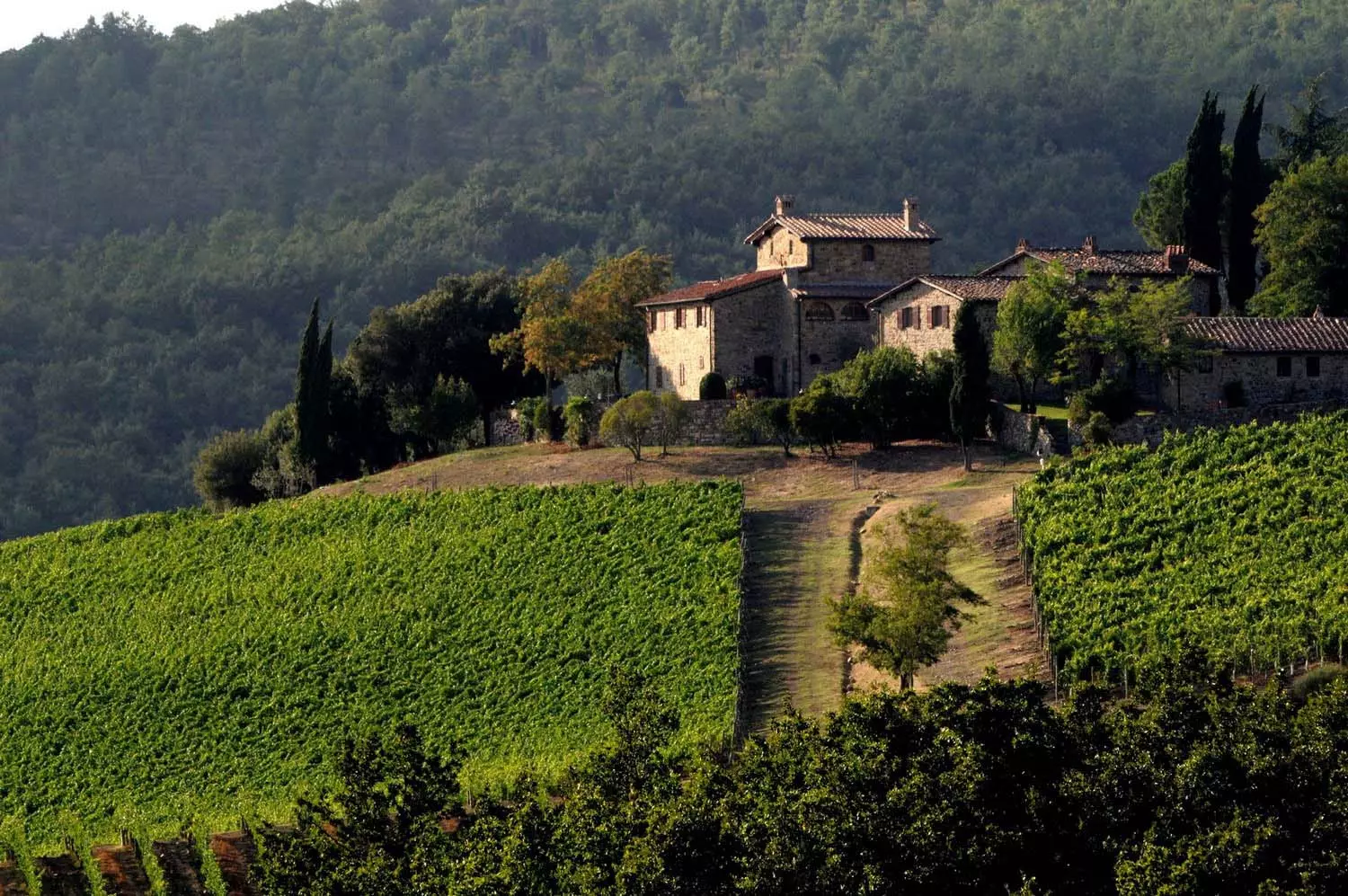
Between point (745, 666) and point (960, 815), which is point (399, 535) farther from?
Answer: point (960, 815)

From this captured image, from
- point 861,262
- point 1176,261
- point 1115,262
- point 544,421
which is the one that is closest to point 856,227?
point 861,262

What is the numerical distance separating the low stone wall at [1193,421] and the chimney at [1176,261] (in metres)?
14.5

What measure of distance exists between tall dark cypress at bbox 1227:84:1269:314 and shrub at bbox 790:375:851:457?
19.6m

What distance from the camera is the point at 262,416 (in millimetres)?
175500

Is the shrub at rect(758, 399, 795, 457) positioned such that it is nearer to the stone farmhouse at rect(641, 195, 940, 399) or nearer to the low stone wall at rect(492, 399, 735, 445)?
the low stone wall at rect(492, 399, 735, 445)

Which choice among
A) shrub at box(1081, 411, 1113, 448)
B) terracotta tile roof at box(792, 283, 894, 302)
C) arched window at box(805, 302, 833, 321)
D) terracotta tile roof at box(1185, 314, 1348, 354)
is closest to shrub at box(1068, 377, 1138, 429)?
shrub at box(1081, 411, 1113, 448)

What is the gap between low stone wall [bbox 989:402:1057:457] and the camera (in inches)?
2734

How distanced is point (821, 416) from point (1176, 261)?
1599 cm

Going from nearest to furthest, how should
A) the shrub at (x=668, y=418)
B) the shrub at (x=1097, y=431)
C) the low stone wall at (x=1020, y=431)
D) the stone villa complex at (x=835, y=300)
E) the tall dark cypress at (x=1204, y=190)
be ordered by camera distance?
1. the shrub at (x=1097, y=431)
2. the low stone wall at (x=1020, y=431)
3. the shrub at (x=668, y=418)
4. the stone villa complex at (x=835, y=300)
5. the tall dark cypress at (x=1204, y=190)

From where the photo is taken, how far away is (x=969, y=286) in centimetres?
7838

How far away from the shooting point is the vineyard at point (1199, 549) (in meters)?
51.0

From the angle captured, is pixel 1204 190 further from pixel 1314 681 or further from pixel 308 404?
pixel 1314 681

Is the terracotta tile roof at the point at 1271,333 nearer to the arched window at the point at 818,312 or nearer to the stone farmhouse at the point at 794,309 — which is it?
the stone farmhouse at the point at 794,309

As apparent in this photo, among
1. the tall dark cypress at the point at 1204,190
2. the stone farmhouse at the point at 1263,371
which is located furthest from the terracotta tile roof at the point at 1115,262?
the stone farmhouse at the point at 1263,371
